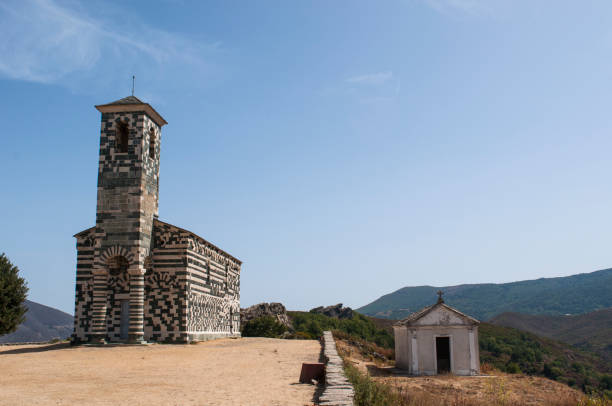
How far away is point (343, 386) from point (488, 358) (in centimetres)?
4514

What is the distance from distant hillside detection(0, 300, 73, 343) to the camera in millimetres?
139275

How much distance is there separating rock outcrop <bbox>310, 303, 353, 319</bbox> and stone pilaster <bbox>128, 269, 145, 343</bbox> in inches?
1904

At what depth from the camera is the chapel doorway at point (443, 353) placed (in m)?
24.3

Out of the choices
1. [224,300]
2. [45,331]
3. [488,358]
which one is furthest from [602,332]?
[45,331]

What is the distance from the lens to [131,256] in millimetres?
26484

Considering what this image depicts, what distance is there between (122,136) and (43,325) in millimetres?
150670

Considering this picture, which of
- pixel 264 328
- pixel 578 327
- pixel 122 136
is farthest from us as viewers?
pixel 578 327

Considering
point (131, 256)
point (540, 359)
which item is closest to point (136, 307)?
point (131, 256)

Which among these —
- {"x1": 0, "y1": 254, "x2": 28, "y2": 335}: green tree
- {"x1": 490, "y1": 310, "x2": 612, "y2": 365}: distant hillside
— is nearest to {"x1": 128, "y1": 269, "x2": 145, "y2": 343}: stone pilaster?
{"x1": 0, "y1": 254, "x2": 28, "y2": 335}: green tree

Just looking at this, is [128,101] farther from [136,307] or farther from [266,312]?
[266,312]

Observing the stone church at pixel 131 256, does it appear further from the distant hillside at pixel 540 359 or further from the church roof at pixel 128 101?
the distant hillside at pixel 540 359

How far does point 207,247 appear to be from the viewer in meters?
32.1

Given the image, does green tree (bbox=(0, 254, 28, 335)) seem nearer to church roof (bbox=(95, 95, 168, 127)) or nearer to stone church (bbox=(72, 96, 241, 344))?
stone church (bbox=(72, 96, 241, 344))

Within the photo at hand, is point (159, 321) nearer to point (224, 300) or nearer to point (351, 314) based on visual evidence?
point (224, 300)
